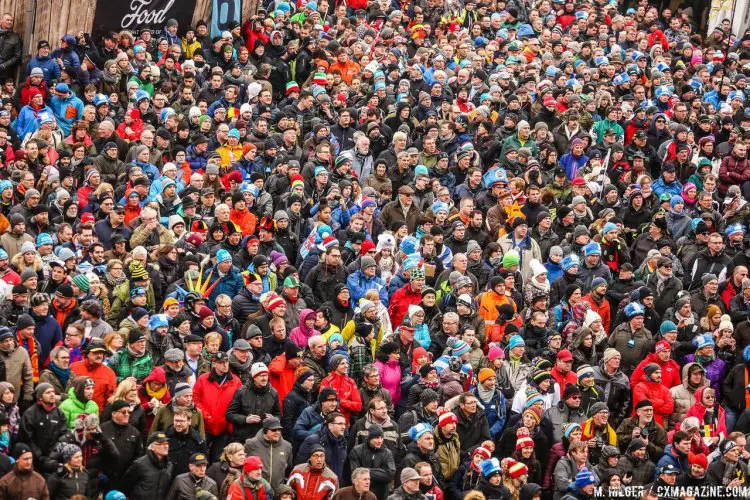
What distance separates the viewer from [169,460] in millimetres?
A: 13219

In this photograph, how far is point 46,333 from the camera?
1447 cm

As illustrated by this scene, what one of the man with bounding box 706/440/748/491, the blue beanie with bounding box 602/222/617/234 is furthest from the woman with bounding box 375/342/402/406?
the blue beanie with bounding box 602/222/617/234

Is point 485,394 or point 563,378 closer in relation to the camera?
point 485,394

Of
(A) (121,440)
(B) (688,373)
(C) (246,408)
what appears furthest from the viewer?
(B) (688,373)

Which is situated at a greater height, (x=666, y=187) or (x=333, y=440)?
(x=666, y=187)

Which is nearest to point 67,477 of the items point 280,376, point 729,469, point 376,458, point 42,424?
point 42,424

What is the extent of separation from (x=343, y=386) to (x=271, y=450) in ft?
4.14

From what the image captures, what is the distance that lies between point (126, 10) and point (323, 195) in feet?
21.5

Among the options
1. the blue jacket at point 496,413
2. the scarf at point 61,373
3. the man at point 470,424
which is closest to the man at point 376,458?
the man at point 470,424

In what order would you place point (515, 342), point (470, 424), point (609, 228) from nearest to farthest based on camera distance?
point (470, 424)
point (515, 342)
point (609, 228)

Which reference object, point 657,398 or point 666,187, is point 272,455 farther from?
point 666,187

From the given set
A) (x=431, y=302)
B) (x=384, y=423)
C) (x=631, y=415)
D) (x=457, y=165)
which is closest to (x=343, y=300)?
(x=431, y=302)

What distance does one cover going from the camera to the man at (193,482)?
12.8 metres

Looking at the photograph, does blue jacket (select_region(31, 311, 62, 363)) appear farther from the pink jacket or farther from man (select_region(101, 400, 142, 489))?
the pink jacket
